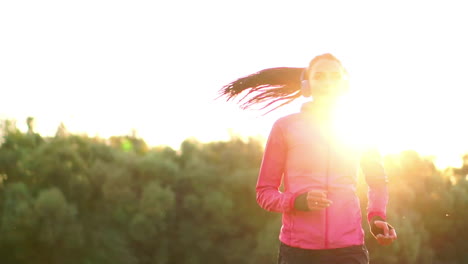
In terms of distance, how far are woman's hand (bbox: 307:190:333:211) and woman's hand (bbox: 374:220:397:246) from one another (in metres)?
0.45

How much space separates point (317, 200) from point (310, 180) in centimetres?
25

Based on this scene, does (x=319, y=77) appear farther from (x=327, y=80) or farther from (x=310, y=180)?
(x=310, y=180)

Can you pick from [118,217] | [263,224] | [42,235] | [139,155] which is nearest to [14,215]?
[42,235]

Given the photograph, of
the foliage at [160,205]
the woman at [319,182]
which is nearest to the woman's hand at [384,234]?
the woman at [319,182]

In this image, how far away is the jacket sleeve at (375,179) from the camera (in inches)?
124

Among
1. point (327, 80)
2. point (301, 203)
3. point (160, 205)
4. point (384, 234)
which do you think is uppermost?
point (327, 80)

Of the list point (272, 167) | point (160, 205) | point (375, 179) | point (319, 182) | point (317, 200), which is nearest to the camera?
point (317, 200)

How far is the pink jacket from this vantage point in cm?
284

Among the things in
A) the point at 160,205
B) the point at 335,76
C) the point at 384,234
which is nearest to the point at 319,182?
the point at 384,234

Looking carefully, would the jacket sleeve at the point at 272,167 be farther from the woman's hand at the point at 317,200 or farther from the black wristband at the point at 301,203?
the woman's hand at the point at 317,200

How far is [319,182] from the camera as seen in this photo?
2.88m

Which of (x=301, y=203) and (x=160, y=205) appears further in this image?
(x=160, y=205)

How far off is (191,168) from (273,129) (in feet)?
133

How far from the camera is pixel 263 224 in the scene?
141ft
